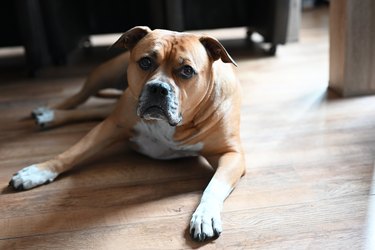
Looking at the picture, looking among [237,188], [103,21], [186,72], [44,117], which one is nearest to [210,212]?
[237,188]

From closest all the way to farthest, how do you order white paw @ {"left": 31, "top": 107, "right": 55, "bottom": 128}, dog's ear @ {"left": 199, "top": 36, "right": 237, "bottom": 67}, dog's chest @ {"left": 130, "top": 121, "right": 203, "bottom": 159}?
dog's ear @ {"left": 199, "top": 36, "right": 237, "bottom": 67} < dog's chest @ {"left": 130, "top": 121, "right": 203, "bottom": 159} < white paw @ {"left": 31, "top": 107, "right": 55, "bottom": 128}

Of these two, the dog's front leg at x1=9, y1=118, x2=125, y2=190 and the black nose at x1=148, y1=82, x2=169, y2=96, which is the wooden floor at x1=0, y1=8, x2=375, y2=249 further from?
the black nose at x1=148, y1=82, x2=169, y2=96

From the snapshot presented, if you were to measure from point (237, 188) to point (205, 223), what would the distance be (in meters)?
0.30

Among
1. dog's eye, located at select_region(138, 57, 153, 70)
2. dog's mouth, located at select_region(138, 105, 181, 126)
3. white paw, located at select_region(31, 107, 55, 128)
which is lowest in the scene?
white paw, located at select_region(31, 107, 55, 128)

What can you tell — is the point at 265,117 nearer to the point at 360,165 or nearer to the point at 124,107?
the point at 360,165

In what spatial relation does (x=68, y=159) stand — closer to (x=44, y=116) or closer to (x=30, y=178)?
(x=30, y=178)

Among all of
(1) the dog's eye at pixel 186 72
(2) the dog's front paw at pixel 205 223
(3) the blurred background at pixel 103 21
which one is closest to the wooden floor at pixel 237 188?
(2) the dog's front paw at pixel 205 223

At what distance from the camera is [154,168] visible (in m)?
1.83

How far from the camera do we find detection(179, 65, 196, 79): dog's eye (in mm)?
1551

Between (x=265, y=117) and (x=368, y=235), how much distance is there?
970 millimetres

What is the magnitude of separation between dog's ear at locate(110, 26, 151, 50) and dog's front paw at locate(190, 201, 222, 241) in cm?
64

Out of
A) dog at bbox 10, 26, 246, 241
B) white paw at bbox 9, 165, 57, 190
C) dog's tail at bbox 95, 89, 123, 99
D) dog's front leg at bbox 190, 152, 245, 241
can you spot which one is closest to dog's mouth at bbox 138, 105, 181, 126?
dog at bbox 10, 26, 246, 241

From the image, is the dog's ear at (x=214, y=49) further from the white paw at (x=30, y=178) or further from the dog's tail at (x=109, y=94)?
the dog's tail at (x=109, y=94)

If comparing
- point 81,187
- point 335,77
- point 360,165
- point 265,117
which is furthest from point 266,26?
point 81,187
